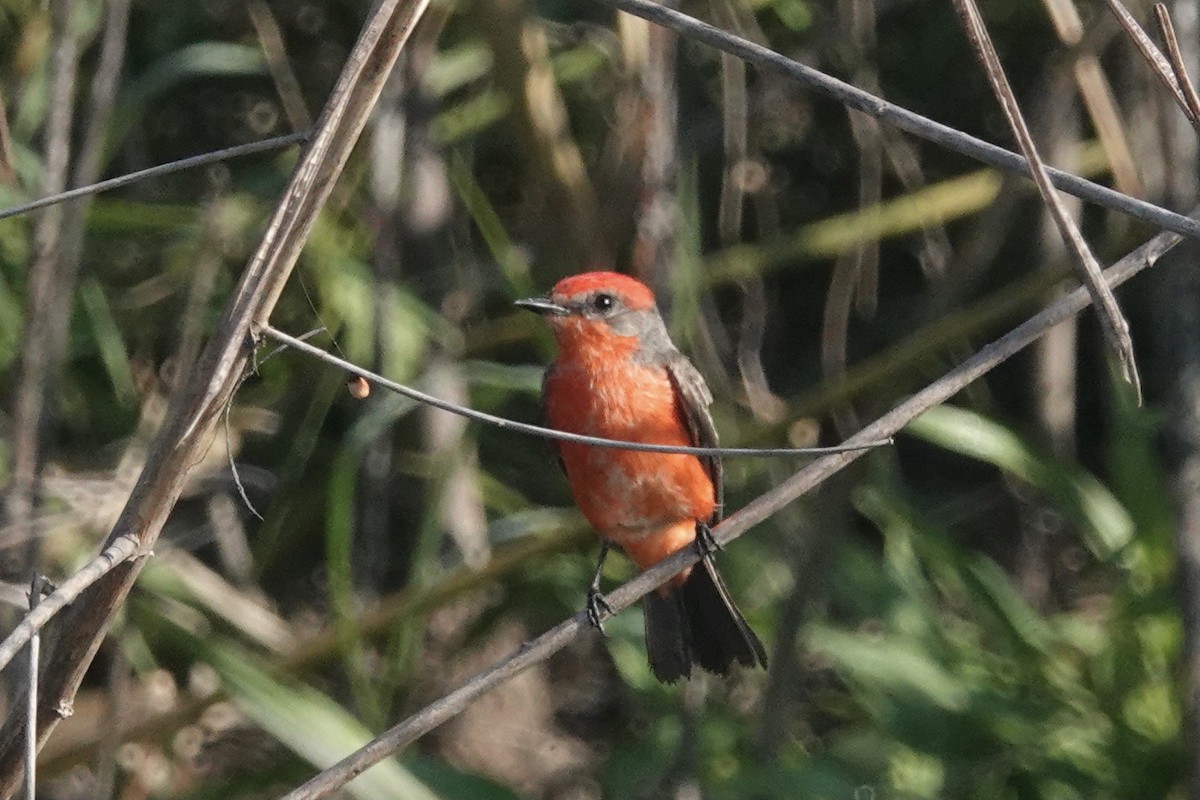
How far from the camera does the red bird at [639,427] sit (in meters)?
4.09

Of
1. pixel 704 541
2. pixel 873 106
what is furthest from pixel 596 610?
pixel 873 106

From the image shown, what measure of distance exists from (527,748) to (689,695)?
1630 millimetres

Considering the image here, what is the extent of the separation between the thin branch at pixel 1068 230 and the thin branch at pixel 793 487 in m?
0.38

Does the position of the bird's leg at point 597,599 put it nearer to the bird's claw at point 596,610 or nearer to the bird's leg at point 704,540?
the bird's claw at point 596,610

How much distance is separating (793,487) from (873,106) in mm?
692

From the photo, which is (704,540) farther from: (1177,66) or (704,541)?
(1177,66)

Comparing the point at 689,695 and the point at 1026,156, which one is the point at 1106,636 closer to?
the point at 689,695

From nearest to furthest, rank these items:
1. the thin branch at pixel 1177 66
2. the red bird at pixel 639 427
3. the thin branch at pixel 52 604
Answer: the thin branch at pixel 52 604 < the thin branch at pixel 1177 66 < the red bird at pixel 639 427

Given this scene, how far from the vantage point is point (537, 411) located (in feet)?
14.8

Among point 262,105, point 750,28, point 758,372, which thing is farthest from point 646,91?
point 262,105

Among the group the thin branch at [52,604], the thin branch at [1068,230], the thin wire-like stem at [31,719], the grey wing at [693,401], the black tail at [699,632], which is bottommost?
the black tail at [699,632]

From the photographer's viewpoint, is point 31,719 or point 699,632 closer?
point 31,719

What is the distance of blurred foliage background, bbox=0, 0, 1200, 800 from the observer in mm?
4109

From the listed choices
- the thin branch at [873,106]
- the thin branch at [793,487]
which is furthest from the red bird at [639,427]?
the thin branch at [873,106]
